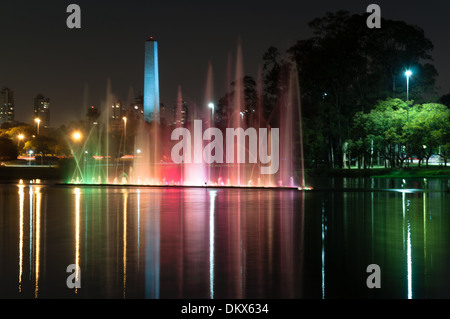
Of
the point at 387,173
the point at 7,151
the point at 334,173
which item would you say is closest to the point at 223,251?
the point at 387,173

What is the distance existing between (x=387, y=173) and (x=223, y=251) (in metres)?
45.2

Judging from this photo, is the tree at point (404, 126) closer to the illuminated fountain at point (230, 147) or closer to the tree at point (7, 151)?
the illuminated fountain at point (230, 147)

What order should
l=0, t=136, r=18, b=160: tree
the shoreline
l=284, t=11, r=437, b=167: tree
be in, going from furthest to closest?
l=0, t=136, r=18, b=160: tree → l=284, t=11, r=437, b=167: tree → the shoreline

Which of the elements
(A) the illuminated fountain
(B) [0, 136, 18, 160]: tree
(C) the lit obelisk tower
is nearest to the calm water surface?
(A) the illuminated fountain

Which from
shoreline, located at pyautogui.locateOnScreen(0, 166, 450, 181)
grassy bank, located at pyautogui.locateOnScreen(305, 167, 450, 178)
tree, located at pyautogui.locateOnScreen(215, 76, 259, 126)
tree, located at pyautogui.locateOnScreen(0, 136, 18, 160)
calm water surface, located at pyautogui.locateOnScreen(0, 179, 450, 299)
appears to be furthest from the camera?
tree, located at pyautogui.locateOnScreen(0, 136, 18, 160)

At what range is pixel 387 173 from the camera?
5403cm

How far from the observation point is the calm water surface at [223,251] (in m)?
8.55

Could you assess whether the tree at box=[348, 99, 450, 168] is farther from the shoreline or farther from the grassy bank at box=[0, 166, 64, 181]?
the grassy bank at box=[0, 166, 64, 181]

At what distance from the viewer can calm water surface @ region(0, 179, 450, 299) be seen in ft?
28.1

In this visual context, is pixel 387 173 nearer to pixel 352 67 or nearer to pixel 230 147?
pixel 352 67

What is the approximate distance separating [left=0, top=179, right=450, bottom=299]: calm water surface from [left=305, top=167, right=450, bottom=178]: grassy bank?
3037 cm
